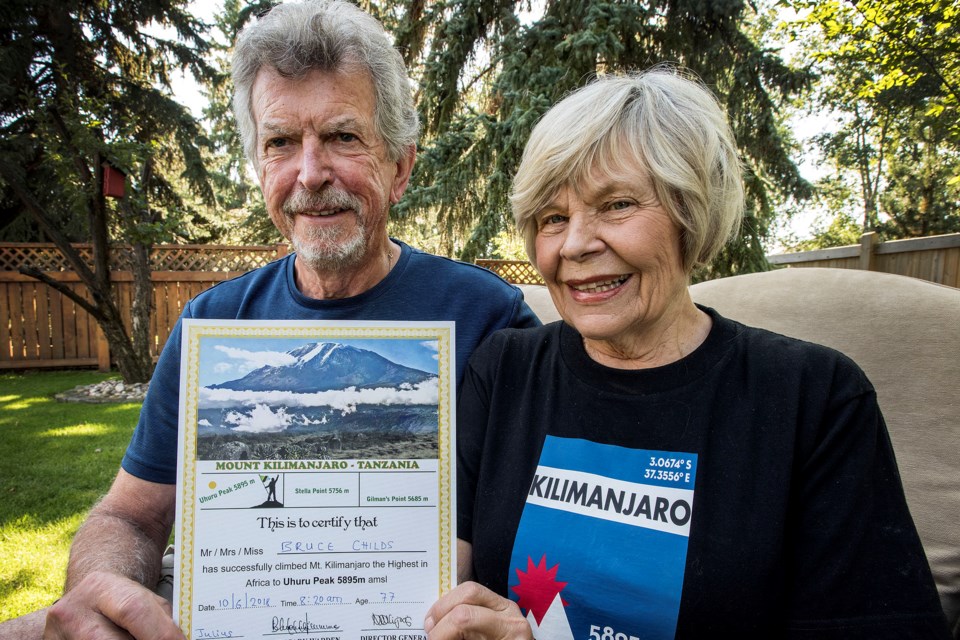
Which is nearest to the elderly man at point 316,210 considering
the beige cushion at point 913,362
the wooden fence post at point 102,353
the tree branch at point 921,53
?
the beige cushion at point 913,362

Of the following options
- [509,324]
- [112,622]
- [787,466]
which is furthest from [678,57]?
[112,622]

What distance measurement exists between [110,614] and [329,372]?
64 centimetres

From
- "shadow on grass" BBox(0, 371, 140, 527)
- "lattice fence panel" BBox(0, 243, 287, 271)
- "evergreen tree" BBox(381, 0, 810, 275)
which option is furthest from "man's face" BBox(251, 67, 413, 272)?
"lattice fence panel" BBox(0, 243, 287, 271)

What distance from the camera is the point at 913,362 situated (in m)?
1.68

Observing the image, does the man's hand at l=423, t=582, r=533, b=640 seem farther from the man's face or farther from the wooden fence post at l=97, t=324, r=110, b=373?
the wooden fence post at l=97, t=324, r=110, b=373

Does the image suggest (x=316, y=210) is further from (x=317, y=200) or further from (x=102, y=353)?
(x=102, y=353)

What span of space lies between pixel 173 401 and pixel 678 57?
19.3ft

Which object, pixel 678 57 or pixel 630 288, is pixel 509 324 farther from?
pixel 678 57

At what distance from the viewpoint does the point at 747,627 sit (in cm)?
121

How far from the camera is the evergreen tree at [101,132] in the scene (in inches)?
302

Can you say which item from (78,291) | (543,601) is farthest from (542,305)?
(78,291)

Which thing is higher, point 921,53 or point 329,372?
point 921,53

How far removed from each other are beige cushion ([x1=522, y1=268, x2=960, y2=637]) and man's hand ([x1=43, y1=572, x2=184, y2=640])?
1799 millimetres

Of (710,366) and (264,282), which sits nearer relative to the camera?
(710,366)
